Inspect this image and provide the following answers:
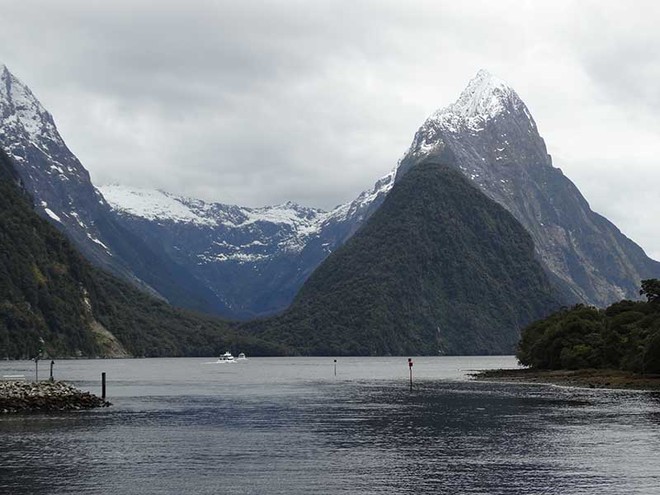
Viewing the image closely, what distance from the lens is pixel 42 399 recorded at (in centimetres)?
11831

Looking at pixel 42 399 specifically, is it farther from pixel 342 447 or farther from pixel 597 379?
pixel 597 379

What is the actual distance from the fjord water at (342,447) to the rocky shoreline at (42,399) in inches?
168

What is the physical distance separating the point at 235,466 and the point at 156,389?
10988 centimetres

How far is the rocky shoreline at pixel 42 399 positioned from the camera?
114956mm

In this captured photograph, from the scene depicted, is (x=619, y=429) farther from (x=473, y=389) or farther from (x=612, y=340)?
(x=612, y=340)

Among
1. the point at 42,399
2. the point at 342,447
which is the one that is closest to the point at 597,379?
the point at 42,399

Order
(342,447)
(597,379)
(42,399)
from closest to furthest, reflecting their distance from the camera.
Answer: (342,447) < (42,399) < (597,379)

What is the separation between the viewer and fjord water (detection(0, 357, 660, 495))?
5931 centimetres

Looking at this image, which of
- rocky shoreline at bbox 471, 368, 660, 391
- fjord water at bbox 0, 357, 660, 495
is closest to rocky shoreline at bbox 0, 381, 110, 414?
fjord water at bbox 0, 357, 660, 495

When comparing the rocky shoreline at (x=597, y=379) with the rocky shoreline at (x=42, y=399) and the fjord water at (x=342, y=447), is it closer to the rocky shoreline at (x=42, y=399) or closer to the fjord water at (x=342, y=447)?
the fjord water at (x=342, y=447)

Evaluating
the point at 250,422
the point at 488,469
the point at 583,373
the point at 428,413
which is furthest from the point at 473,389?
the point at 488,469

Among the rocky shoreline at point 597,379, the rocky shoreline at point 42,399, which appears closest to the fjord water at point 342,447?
the rocky shoreline at point 42,399

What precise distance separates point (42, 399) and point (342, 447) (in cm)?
5434

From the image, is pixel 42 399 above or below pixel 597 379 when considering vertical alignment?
above
